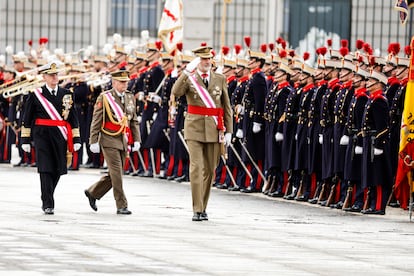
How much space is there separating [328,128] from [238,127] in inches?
110

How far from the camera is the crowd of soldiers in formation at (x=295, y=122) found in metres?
19.2

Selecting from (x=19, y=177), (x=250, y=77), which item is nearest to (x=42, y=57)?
(x=19, y=177)

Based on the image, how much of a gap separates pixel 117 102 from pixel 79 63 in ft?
34.7

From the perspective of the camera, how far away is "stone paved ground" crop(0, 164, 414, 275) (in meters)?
13.0

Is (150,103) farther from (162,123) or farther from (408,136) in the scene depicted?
(408,136)

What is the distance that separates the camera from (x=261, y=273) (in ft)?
41.6

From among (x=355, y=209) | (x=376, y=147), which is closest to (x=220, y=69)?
(x=355, y=209)

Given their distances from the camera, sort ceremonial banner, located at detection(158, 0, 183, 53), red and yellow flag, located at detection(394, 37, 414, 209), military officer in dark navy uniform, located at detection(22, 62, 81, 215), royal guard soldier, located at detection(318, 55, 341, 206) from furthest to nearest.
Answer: ceremonial banner, located at detection(158, 0, 183, 53), royal guard soldier, located at detection(318, 55, 341, 206), red and yellow flag, located at detection(394, 37, 414, 209), military officer in dark navy uniform, located at detection(22, 62, 81, 215)

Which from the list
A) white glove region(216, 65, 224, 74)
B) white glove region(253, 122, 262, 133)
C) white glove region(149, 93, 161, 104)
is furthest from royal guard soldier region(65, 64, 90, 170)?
white glove region(253, 122, 262, 133)

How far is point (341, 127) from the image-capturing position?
65.2ft

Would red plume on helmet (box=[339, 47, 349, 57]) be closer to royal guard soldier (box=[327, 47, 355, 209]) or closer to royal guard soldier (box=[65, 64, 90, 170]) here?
royal guard soldier (box=[327, 47, 355, 209])

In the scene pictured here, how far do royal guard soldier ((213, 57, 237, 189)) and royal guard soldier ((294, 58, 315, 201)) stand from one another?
212 cm

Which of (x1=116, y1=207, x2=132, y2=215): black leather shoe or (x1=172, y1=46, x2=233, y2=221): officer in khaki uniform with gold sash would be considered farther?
(x1=116, y1=207, x2=132, y2=215): black leather shoe

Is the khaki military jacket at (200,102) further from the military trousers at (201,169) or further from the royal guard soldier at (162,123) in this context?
the royal guard soldier at (162,123)
